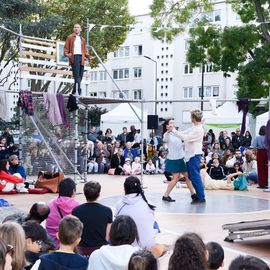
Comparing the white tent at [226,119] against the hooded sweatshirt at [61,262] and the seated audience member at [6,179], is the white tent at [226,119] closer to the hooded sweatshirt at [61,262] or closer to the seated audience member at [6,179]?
the seated audience member at [6,179]

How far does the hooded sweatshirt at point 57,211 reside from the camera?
6.59 meters

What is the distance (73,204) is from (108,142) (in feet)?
59.0

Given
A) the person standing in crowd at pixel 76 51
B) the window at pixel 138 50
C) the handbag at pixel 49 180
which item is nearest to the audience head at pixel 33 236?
the handbag at pixel 49 180

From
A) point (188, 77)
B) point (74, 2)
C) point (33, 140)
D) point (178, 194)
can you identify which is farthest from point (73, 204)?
point (188, 77)

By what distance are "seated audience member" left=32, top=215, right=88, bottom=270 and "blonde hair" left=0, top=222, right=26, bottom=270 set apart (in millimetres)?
164

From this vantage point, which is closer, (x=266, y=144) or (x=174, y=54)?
(x=266, y=144)

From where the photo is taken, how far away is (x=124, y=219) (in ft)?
16.1

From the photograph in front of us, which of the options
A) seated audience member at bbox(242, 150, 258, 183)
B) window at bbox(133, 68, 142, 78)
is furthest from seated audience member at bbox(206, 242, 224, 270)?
window at bbox(133, 68, 142, 78)

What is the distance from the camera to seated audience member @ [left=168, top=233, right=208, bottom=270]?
12.1 ft

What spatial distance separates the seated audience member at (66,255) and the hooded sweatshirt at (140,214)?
5.92 ft

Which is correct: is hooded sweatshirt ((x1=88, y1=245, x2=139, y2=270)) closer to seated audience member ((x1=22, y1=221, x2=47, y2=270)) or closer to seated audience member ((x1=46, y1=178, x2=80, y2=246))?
seated audience member ((x1=22, y1=221, x2=47, y2=270))

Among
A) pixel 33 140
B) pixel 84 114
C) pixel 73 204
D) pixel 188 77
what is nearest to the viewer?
pixel 73 204

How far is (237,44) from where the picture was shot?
27.1 metres

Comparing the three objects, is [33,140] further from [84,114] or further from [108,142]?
[108,142]
